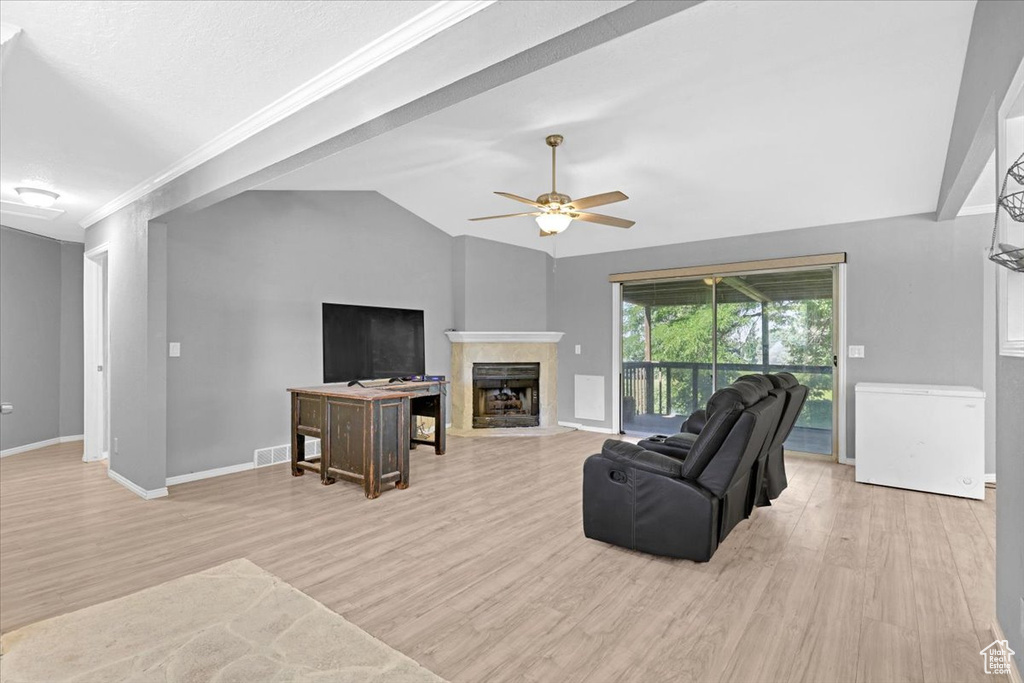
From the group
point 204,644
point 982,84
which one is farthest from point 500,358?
point 982,84

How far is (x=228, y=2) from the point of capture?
1.79 metres

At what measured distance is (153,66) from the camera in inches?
86.1

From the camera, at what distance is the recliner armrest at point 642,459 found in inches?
110

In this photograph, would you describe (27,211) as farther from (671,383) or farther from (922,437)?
(922,437)

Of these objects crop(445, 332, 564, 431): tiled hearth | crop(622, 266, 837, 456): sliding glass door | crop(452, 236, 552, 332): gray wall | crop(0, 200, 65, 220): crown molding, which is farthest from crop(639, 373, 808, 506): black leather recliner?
crop(0, 200, 65, 220): crown molding

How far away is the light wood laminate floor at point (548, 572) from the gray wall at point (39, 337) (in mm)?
1669

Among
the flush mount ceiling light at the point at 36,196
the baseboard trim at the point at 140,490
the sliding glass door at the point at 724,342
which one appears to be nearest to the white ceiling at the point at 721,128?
the sliding glass door at the point at 724,342

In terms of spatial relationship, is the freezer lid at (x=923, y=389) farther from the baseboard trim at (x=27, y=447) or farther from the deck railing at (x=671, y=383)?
the baseboard trim at (x=27, y=447)

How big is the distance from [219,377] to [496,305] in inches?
134

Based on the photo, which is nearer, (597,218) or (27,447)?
(597,218)

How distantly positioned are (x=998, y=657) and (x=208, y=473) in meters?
5.17

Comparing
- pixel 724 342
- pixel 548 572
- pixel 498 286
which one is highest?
pixel 498 286

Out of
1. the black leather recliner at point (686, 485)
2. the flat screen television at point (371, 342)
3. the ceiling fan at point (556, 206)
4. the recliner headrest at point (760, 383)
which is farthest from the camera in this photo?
the flat screen television at point (371, 342)

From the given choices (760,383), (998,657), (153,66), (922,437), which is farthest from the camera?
(922,437)
